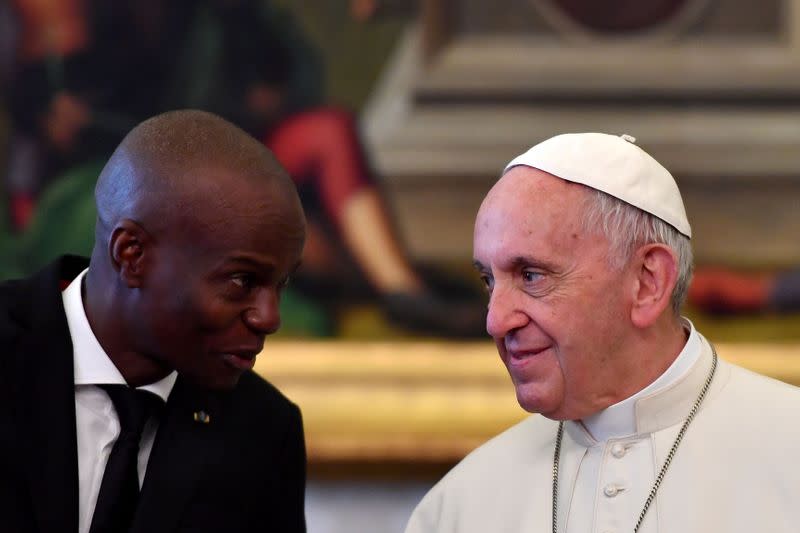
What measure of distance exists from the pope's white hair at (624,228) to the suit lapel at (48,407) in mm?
1161

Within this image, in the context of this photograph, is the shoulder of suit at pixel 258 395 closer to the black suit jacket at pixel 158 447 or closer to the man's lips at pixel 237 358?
the black suit jacket at pixel 158 447

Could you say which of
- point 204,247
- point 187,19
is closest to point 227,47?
point 187,19

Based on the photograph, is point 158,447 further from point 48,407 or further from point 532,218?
point 532,218

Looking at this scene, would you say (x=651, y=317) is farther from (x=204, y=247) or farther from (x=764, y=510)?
(x=204, y=247)

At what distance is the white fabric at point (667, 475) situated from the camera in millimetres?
2674

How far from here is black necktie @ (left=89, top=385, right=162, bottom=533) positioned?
261 cm

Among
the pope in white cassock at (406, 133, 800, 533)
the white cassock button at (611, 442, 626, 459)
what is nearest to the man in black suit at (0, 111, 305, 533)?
the pope in white cassock at (406, 133, 800, 533)

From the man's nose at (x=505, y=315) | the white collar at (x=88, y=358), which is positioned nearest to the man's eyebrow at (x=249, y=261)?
the white collar at (x=88, y=358)

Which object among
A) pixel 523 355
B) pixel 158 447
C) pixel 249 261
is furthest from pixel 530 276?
pixel 158 447

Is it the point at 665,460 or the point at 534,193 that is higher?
the point at 534,193

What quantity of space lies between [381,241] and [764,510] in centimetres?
179

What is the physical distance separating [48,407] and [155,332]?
28cm

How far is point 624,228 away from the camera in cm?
268

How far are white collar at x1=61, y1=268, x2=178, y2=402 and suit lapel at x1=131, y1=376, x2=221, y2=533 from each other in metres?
0.05
